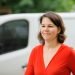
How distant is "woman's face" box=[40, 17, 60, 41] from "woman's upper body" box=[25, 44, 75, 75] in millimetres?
144

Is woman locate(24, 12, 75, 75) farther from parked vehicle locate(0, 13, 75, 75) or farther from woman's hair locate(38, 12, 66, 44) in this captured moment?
parked vehicle locate(0, 13, 75, 75)

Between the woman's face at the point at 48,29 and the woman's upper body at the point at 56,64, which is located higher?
the woman's face at the point at 48,29

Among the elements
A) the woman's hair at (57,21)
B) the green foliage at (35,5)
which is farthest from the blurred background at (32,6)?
the woman's hair at (57,21)

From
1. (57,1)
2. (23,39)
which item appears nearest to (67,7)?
(57,1)

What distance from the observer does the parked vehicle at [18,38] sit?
8.70 m

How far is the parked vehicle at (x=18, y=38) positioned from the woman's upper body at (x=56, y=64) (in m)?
4.16

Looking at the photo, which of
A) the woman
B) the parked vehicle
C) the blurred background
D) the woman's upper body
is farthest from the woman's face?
the blurred background

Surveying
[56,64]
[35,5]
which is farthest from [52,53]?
[35,5]

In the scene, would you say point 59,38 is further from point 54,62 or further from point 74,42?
point 74,42

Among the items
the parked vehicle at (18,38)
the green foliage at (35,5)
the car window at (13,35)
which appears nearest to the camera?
the parked vehicle at (18,38)

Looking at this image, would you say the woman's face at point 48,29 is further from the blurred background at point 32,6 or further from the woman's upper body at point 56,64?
the blurred background at point 32,6

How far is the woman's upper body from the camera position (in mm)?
4371

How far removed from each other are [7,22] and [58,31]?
14.2 ft

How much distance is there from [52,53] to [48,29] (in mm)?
240
